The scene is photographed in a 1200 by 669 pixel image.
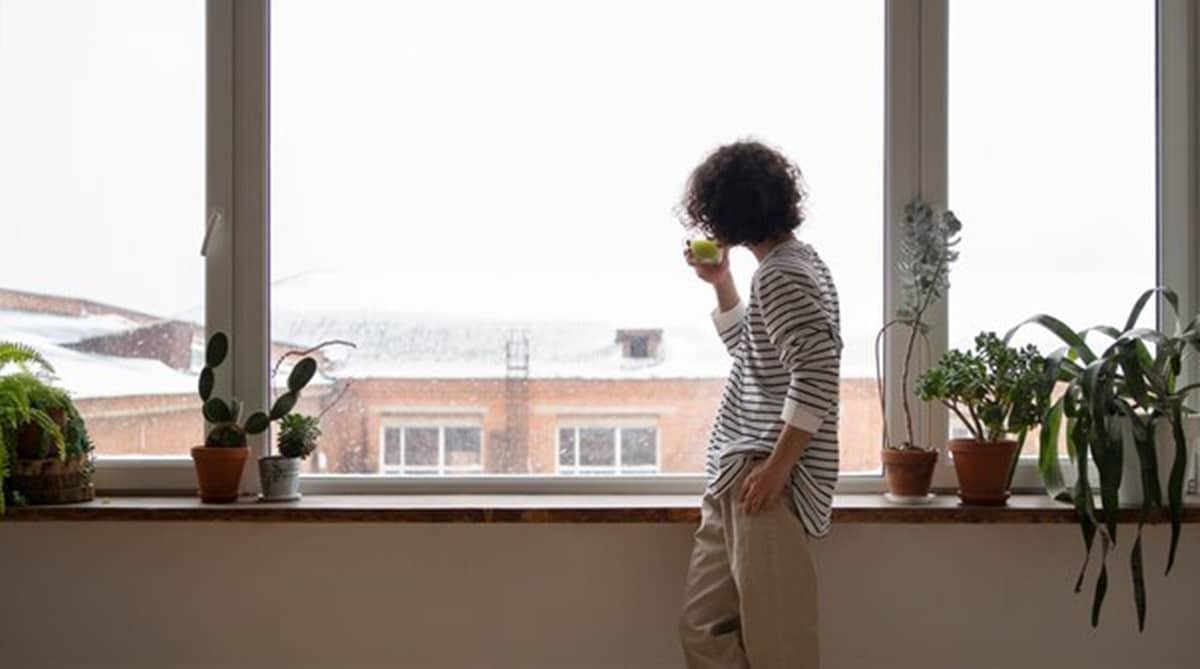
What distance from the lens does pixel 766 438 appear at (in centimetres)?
238

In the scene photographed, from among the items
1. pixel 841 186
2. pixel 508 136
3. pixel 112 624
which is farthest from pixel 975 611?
pixel 112 624

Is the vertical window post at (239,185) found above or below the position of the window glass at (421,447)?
above

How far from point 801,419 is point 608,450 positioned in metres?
0.78

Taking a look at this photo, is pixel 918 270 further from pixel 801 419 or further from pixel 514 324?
pixel 514 324

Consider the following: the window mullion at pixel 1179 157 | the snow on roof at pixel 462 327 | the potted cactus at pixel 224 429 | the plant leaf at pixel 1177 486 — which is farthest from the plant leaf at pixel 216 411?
the window mullion at pixel 1179 157

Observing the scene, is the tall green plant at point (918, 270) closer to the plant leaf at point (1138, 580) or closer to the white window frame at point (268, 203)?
the white window frame at point (268, 203)

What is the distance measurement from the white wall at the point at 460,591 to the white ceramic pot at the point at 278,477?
0.07 metres

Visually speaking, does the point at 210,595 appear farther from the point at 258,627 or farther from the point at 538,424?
the point at 538,424

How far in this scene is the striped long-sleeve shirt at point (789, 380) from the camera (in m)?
2.28

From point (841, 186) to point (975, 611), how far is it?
1.04m

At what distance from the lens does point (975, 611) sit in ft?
9.10


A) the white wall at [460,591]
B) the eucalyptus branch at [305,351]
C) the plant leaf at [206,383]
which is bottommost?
the white wall at [460,591]

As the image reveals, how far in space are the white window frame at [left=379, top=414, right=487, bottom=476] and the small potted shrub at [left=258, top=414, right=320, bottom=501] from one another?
8.7 inches

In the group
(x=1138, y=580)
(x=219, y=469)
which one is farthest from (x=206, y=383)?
(x=1138, y=580)
